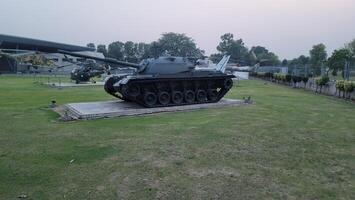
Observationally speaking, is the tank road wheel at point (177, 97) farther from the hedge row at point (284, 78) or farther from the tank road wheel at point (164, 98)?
the hedge row at point (284, 78)

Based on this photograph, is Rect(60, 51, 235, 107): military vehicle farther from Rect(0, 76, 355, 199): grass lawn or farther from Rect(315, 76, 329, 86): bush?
Rect(315, 76, 329, 86): bush

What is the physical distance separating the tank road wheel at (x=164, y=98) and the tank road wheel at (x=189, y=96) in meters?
0.84

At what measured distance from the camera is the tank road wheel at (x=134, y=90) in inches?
517

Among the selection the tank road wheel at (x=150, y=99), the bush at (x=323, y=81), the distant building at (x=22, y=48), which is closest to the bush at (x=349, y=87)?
the bush at (x=323, y=81)

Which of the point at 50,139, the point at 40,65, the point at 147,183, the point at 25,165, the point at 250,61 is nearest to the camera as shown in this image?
the point at 147,183

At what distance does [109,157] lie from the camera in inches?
259

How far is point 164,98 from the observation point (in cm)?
1398

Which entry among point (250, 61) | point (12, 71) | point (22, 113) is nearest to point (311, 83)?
point (22, 113)

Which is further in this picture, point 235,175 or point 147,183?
point 235,175

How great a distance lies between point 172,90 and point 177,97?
1.11 ft

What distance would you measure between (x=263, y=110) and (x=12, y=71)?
172 ft

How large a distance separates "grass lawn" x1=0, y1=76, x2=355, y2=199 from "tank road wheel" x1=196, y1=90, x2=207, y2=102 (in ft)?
13.4

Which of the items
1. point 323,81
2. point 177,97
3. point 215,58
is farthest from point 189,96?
point 215,58

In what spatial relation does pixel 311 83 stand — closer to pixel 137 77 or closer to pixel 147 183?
pixel 137 77
